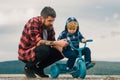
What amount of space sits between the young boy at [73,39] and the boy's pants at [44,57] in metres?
0.43

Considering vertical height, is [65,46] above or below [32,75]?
above

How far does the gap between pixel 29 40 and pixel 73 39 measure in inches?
48.0

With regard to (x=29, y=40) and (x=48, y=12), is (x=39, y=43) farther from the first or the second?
(x=48, y=12)

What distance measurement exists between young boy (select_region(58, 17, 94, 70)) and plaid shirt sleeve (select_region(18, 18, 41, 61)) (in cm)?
70

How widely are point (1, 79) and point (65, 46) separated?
2925mm

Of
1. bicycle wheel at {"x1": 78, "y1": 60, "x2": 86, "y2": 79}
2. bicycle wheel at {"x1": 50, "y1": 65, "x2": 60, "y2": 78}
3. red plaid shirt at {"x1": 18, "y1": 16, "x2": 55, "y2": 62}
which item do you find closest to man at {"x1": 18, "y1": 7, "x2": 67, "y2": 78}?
red plaid shirt at {"x1": 18, "y1": 16, "x2": 55, "y2": 62}

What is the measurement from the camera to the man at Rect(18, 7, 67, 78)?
1331 centimetres

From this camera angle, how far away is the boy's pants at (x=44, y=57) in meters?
13.2

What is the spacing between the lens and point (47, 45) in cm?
1331

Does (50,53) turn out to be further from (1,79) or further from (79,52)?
(1,79)

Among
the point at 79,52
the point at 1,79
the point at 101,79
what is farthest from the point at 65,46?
the point at 1,79

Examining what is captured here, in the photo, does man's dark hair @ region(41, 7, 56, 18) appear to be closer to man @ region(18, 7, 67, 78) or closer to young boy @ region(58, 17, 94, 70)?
man @ region(18, 7, 67, 78)

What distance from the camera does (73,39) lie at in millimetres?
13727

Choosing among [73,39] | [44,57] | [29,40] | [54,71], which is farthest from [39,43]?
[54,71]
